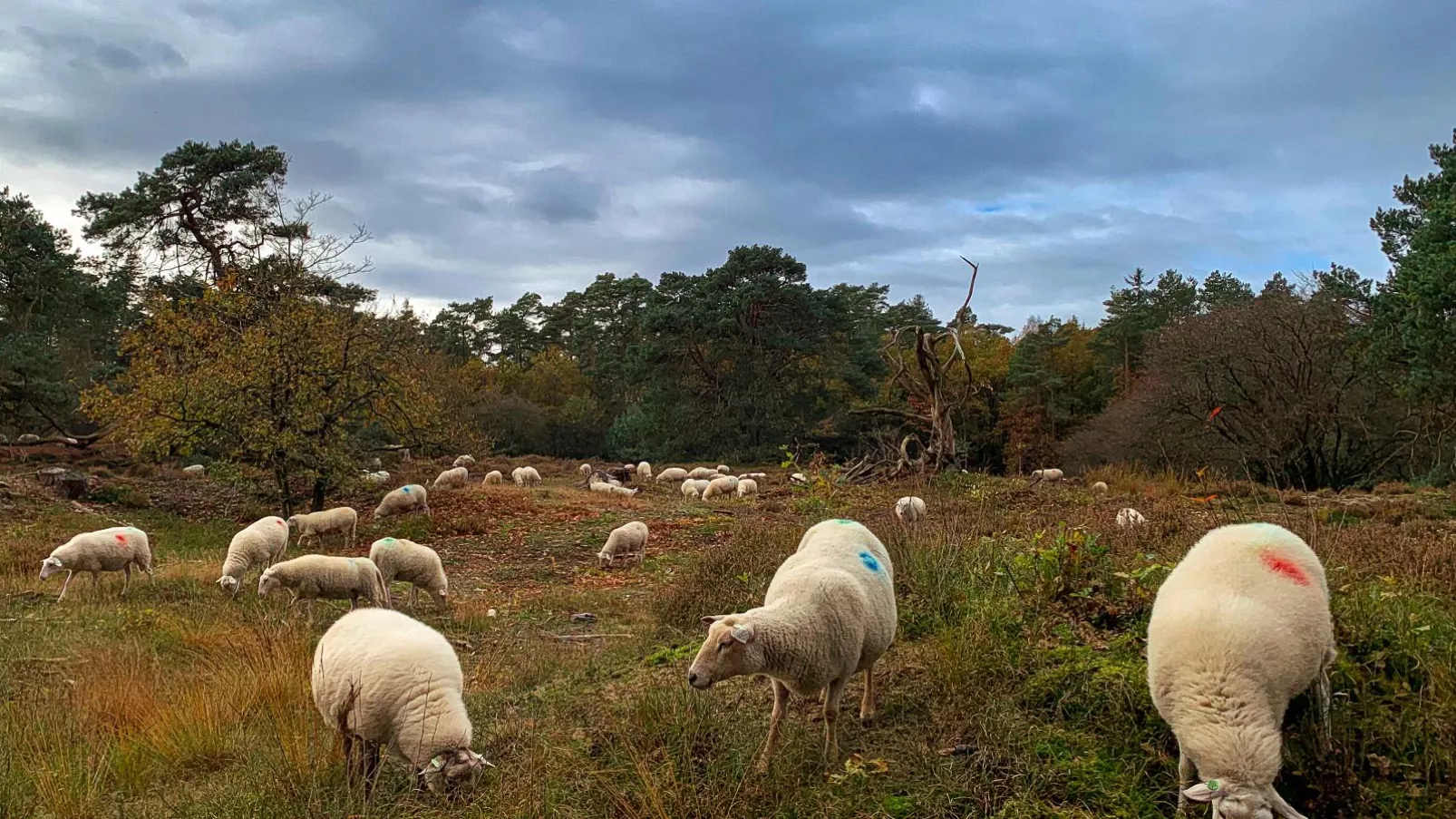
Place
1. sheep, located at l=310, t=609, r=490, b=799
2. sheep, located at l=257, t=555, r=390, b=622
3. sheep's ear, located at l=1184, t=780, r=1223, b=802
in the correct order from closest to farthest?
1. sheep's ear, located at l=1184, t=780, r=1223, b=802
2. sheep, located at l=310, t=609, r=490, b=799
3. sheep, located at l=257, t=555, r=390, b=622

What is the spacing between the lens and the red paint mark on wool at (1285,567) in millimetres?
3699

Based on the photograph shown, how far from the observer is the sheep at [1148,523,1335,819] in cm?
313

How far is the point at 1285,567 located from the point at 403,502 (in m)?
17.8

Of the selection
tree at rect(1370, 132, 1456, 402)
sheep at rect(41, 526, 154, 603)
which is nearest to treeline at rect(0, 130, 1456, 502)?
tree at rect(1370, 132, 1456, 402)

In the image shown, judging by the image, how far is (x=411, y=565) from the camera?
1000cm

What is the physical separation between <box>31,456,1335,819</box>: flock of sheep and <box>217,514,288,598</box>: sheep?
6247mm

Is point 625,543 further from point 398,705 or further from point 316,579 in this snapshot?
point 398,705

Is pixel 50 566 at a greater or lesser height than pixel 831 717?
lesser

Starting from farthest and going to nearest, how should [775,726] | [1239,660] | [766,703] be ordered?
[766,703] < [775,726] < [1239,660]

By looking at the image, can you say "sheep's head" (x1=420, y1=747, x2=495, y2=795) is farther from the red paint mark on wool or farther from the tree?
the tree

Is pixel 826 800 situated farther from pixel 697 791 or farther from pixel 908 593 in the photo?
pixel 908 593

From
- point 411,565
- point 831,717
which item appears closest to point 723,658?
point 831,717

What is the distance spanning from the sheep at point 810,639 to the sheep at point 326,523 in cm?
1272

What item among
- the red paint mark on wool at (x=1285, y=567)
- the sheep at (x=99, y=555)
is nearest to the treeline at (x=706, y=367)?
the red paint mark on wool at (x=1285, y=567)
